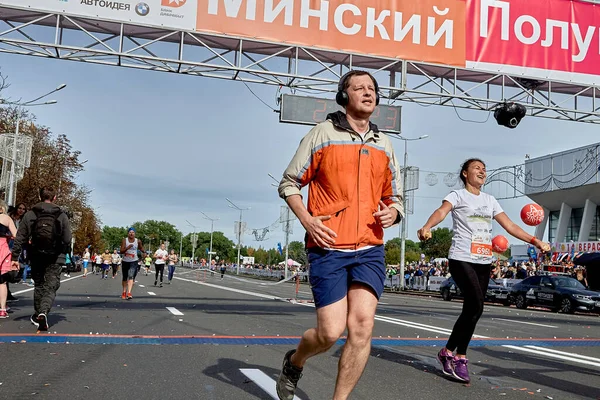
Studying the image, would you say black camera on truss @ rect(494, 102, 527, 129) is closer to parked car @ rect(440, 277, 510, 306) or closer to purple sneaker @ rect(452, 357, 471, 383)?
A: parked car @ rect(440, 277, 510, 306)

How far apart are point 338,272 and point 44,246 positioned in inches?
223

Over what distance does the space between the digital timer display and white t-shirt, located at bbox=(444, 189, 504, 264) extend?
8.14 m

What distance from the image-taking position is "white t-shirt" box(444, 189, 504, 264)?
17.5 ft

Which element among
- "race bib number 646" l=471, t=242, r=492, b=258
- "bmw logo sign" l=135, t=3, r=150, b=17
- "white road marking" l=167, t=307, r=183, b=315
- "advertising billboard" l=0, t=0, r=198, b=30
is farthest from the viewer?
"bmw logo sign" l=135, t=3, r=150, b=17

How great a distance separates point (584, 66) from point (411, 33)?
14.4ft

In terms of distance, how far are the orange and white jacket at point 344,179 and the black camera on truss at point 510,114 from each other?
11749mm

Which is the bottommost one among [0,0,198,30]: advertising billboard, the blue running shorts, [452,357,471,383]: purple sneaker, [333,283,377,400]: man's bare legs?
[452,357,471,383]: purple sneaker

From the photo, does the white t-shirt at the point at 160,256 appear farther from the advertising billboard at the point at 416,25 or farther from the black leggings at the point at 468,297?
the black leggings at the point at 468,297

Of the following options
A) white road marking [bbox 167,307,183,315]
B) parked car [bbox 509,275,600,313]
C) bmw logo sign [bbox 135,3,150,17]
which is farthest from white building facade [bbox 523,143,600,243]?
white road marking [bbox 167,307,183,315]

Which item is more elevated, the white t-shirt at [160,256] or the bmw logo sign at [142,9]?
the bmw logo sign at [142,9]

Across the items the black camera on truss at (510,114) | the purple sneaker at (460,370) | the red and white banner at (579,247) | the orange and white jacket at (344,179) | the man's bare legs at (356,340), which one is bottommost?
the purple sneaker at (460,370)

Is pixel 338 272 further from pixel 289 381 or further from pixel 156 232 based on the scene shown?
pixel 156 232

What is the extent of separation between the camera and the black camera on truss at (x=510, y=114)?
14289mm

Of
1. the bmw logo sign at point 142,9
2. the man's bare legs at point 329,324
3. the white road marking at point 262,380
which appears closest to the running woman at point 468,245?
the white road marking at point 262,380
